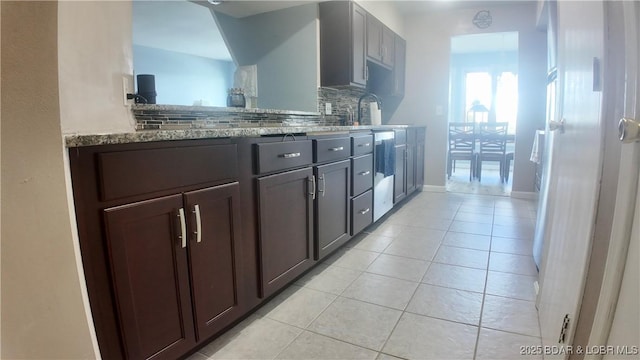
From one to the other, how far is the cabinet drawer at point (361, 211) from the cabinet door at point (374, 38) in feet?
5.11

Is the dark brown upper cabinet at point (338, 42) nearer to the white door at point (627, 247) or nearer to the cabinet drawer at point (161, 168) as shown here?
the cabinet drawer at point (161, 168)

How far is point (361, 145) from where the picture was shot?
2695mm

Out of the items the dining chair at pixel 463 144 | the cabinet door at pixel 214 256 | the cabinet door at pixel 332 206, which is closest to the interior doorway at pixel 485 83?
the dining chair at pixel 463 144

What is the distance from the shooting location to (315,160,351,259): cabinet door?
6.95 feet

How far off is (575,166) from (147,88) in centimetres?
192

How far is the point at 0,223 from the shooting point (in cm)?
78

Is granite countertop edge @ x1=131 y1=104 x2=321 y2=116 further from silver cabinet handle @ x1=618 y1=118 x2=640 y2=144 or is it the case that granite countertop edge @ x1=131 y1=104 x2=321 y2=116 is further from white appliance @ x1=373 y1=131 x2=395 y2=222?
silver cabinet handle @ x1=618 y1=118 x2=640 y2=144

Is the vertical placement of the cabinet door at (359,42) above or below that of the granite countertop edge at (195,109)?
above

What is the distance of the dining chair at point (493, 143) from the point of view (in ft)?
17.6

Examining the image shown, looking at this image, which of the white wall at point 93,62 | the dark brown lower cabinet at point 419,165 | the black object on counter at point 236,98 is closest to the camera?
the white wall at point 93,62

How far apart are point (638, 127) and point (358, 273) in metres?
1.76

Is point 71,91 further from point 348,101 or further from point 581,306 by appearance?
point 348,101

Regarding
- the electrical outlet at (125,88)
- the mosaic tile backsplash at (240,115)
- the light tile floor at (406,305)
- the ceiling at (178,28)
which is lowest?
the light tile floor at (406,305)

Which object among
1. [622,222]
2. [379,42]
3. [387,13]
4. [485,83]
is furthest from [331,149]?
[485,83]
